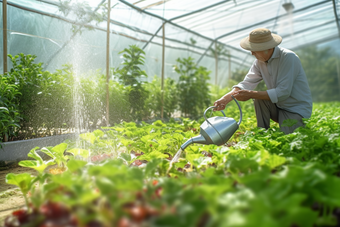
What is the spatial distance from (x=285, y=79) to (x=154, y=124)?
153 centimetres

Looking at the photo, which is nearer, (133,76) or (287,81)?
(287,81)

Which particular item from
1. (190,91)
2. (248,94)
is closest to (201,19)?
(190,91)

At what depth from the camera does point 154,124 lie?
329cm

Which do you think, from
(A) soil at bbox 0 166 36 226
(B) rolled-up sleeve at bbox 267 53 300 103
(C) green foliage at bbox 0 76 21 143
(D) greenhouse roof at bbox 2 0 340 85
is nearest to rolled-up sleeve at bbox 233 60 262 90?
(B) rolled-up sleeve at bbox 267 53 300 103

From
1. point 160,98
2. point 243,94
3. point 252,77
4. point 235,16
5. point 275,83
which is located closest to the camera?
point 243,94

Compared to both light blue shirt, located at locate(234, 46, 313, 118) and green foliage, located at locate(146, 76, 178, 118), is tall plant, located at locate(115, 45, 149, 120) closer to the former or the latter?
green foliage, located at locate(146, 76, 178, 118)

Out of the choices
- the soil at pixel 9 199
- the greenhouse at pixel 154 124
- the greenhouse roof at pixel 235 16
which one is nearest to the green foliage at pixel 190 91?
the greenhouse at pixel 154 124

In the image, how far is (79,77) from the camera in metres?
3.95

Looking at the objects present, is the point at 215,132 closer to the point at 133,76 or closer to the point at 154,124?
the point at 154,124

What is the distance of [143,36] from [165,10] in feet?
2.20

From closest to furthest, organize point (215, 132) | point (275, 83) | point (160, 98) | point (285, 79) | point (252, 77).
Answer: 1. point (215, 132)
2. point (285, 79)
3. point (275, 83)
4. point (252, 77)
5. point (160, 98)

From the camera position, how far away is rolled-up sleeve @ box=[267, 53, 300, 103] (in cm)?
245

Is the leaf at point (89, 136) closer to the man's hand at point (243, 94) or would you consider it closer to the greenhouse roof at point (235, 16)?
the man's hand at point (243, 94)

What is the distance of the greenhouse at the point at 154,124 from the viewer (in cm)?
72
